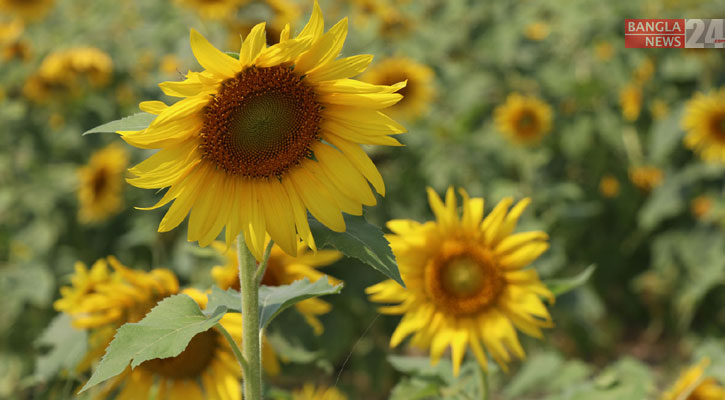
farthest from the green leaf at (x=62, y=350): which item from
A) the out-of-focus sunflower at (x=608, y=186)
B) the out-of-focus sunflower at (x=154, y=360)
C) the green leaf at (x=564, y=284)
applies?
the out-of-focus sunflower at (x=608, y=186)

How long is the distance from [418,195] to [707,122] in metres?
1.60

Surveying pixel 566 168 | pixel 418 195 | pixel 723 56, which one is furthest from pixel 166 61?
pixel 723 56

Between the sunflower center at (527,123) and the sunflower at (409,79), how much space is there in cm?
61

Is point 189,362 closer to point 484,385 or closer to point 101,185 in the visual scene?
point 484,385

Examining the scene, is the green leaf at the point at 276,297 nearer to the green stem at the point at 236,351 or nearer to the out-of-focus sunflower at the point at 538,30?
the green stem at the point at 236,351

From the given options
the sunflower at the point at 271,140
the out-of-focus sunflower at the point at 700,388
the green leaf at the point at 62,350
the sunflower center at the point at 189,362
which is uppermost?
the sunflower at the point at 271,140

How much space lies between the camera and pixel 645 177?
4.40 metres

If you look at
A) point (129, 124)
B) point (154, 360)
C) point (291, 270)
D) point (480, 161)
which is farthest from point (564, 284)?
point (480, 161)

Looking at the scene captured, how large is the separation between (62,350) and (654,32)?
3.39 meters

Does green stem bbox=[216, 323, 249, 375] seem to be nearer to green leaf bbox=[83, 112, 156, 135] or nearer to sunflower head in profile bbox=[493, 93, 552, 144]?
green leaf bbox=[83, 112, 156, 135]

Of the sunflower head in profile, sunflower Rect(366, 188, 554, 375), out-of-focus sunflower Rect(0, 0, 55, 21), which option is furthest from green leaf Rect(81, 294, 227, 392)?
out-of-focus sunflower Rect(0, 0, 55, 21)

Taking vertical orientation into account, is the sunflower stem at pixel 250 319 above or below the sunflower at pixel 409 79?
below

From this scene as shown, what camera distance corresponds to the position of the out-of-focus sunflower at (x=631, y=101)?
4.30 m

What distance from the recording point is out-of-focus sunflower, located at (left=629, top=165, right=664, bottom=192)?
4340 millimetres
